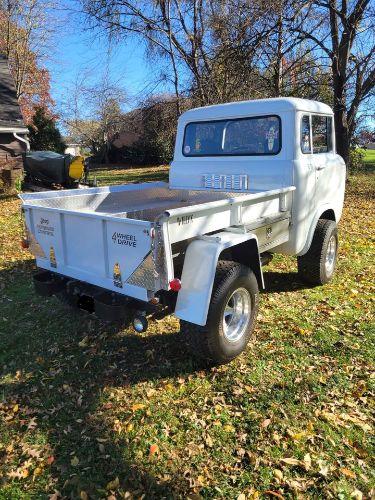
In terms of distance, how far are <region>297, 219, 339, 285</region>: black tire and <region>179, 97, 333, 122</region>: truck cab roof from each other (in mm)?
1464

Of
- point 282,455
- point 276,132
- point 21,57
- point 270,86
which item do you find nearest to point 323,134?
point 276,132

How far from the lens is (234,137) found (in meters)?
5.20

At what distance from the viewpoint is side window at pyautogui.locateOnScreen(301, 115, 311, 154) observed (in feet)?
16.0

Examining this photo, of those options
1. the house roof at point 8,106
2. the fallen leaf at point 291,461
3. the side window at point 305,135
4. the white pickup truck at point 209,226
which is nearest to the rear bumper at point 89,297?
the white pickup truck at point 209,226

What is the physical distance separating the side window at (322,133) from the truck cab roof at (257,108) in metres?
0.10

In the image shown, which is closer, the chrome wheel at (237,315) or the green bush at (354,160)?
the chrome wheel at (237,315)

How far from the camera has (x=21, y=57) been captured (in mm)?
30469

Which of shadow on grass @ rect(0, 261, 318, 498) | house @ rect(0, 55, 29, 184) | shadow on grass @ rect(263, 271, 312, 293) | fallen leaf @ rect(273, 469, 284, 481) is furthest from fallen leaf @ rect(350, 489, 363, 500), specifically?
house @ rect(0, 55, 29, 184)

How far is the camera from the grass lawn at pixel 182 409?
2.62 m

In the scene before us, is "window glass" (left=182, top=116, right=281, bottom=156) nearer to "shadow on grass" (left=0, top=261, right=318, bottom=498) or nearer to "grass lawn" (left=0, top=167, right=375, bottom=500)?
"grass lawn" (left=0, top=167, right=375, bottom=500)

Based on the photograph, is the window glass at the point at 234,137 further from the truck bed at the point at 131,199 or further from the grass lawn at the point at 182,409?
the grass lawn at the point at 182,409

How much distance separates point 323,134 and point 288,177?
127 centimetres

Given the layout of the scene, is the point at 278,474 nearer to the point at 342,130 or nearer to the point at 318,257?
the point at 318,257

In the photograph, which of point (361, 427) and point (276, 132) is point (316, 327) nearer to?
point (361, 427)
